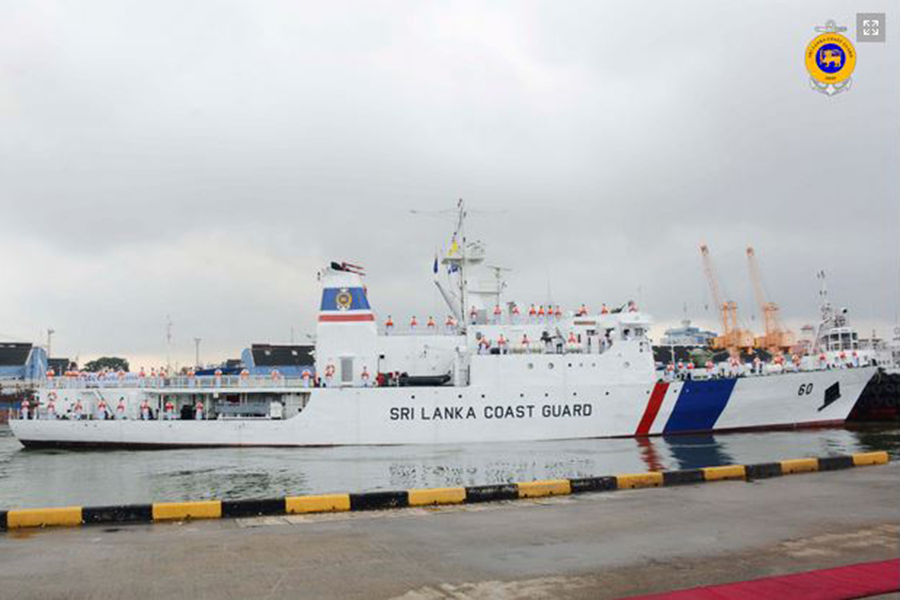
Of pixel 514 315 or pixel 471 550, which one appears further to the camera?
pixel 514 315

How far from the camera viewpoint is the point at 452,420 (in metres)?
22.3

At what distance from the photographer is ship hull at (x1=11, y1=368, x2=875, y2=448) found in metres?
22.4

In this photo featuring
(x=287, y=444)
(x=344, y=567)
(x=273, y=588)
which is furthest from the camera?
(x=287, y=444)

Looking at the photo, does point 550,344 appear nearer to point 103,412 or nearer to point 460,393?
point 460,393

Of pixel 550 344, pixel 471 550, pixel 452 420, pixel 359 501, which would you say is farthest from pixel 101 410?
pixel 471 550

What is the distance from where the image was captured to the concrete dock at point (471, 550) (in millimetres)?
5262

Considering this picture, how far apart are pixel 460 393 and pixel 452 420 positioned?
3.17ft

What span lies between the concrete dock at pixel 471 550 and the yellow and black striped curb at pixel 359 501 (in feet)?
1.07

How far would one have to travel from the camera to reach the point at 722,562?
5.84 m

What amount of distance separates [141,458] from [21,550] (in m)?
15.1

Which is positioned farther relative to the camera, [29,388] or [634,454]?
[29,388]

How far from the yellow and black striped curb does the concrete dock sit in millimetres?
327

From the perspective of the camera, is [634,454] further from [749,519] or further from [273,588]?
[273,588]

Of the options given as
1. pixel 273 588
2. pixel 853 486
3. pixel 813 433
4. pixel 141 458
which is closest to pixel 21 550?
pixel 273 588
